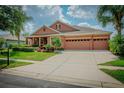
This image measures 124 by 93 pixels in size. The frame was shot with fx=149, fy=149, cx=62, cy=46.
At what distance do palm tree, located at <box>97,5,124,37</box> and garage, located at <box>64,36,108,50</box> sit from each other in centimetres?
224

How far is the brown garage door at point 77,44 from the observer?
19.7m

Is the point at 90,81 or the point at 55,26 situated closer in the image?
the point at 90,81

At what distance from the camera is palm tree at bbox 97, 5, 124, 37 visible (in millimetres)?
14800

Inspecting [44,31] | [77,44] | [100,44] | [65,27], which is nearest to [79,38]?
[77,44]

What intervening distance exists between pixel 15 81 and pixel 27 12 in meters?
10.0

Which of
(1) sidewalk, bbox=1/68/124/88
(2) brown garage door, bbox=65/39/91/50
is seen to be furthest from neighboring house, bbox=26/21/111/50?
(1) sidewalk, bbox=1/68/124/88

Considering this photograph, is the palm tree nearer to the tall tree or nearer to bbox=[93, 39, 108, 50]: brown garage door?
bbox=[93, 39, 108, 50]: brown garage door

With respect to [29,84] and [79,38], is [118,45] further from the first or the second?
[29,84]

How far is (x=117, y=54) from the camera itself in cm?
1409

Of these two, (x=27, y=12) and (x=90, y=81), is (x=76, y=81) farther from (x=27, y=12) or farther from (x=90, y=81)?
(x=27, y=12)

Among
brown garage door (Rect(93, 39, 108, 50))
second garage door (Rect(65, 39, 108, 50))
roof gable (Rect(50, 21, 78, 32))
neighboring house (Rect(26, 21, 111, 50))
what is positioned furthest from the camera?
roof gable (Rect(50, 21, 78, 32))

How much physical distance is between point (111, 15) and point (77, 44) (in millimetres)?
5663
